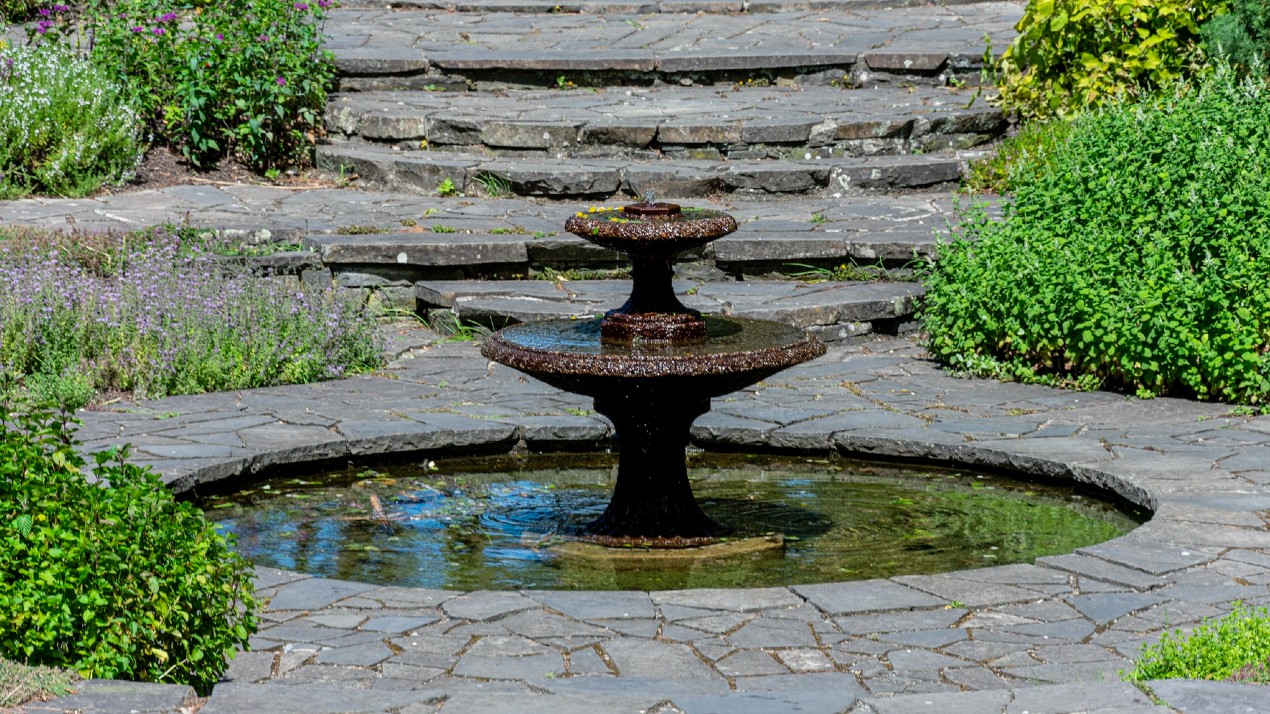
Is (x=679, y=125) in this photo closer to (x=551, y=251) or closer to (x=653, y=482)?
(x=551, y=251)

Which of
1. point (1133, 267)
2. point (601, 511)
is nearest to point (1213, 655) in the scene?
point (601, 511)

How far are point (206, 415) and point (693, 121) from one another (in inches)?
193

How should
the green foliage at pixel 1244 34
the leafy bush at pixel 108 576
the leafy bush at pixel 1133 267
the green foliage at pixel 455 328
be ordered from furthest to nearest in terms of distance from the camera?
the green foliage at pixel 1244 34 < the green foliage at pixel 455 328 < the leafy bush at pixel 1133 267 < the leafy bush at pixel 108 576

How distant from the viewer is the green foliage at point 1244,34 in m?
10.6

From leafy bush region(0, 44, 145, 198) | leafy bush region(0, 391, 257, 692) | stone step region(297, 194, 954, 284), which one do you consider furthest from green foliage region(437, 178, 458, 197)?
leafy bush region(0, 391, 257, 692)

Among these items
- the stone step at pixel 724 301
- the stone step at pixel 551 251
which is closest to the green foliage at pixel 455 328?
the stone step at pixel 724 301

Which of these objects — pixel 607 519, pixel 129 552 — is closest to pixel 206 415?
pixel 607 519

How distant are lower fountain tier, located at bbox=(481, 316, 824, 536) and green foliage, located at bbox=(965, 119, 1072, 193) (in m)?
4.46

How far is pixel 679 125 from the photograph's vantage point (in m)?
11.2

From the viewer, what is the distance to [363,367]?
27.8 ft

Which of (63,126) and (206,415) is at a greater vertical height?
(63,126)

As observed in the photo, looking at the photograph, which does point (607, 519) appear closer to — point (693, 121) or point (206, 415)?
point (206, 415)

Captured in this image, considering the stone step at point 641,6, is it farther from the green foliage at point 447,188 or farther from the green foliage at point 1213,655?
the green foliage at point 1213,655

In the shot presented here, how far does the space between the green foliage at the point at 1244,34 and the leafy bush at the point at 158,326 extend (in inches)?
227
